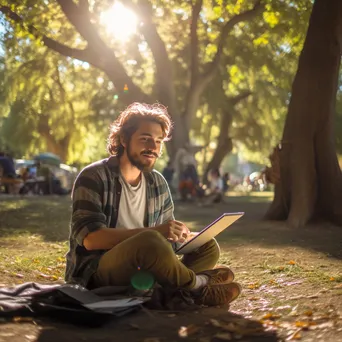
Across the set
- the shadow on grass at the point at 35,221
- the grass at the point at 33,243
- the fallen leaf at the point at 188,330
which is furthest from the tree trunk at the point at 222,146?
the fallen leaf at the point at 188,330

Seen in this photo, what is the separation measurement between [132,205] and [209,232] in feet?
2.06

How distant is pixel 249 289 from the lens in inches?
223

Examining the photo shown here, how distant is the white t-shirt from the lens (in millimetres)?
4742

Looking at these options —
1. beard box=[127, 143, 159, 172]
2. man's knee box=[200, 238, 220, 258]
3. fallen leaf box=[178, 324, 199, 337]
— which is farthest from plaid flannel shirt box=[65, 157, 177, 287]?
fallen leaf box=[178, 324, 199, 337]

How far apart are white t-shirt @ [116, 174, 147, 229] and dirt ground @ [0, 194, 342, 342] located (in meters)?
0.75

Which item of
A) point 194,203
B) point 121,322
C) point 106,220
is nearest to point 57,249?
point 106,220

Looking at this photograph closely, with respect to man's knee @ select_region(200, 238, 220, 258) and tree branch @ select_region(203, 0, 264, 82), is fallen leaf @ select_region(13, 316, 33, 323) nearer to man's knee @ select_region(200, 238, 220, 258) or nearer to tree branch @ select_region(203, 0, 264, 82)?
man's knee @ select_region(200, 238, 220, 258)

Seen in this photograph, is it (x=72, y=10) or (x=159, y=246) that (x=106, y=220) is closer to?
(x=159, y=246)

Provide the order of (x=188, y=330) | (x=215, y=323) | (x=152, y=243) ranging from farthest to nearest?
1. (x=152, y=243)
2. (x=215, y=323)
3. (x=188, y=330)

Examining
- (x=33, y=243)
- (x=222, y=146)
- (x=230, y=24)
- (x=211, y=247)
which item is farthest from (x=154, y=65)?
(x=211, y=247)

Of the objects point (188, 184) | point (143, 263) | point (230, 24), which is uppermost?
point (230, 24)

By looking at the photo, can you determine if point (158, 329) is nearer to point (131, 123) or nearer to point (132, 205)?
point (132, 205)

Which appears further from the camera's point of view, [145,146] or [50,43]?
[50,43]

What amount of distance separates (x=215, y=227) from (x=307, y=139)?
24.2 ft
